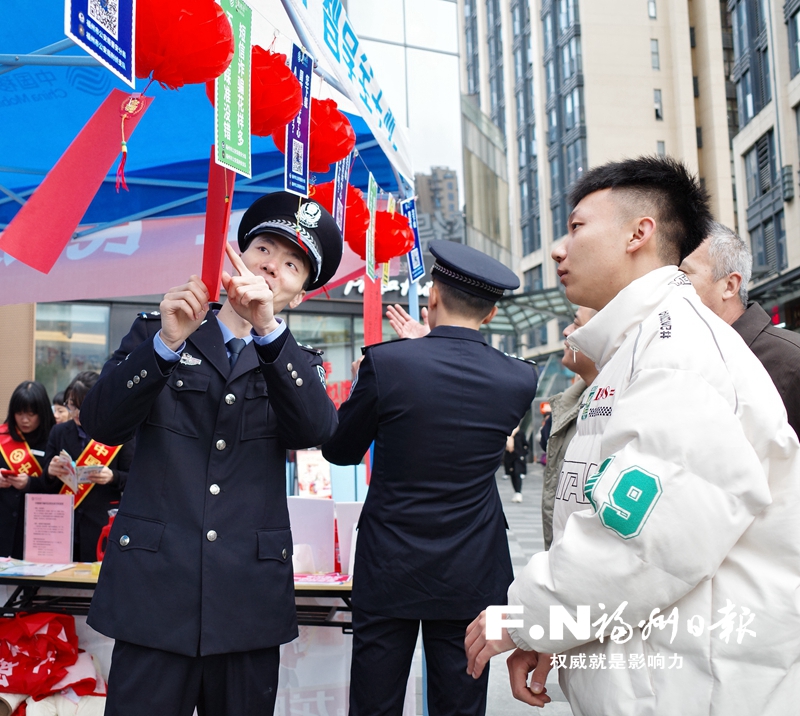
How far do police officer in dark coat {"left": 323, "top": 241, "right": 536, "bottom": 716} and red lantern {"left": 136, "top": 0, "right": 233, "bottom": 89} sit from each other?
3.53ft

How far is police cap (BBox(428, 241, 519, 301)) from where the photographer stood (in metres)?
2.56

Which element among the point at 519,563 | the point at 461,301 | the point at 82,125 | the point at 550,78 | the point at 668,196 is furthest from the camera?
the point at 550,78

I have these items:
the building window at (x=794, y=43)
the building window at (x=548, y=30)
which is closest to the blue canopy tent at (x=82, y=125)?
the building window at (x=794, y=43)

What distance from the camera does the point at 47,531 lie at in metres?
3.46

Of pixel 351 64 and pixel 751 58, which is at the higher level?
pixel 751 58

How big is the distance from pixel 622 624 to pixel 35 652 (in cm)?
287

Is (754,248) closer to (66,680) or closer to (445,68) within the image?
(445,68)

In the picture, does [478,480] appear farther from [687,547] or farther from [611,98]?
[611,98]

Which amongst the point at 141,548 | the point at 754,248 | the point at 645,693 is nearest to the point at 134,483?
the point at 141,548

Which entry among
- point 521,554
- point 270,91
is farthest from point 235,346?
point 521,554

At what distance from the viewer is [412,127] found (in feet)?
51.1

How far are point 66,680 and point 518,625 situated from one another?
267 cm

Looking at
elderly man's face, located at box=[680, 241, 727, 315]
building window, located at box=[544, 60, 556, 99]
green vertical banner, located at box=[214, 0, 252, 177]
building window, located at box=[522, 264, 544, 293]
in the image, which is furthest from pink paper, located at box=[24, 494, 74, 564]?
building window, located at box=[544, 60, 556, 99]

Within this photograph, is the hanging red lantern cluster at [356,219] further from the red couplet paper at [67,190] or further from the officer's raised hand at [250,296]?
the officer's raised hand at [250,296]
